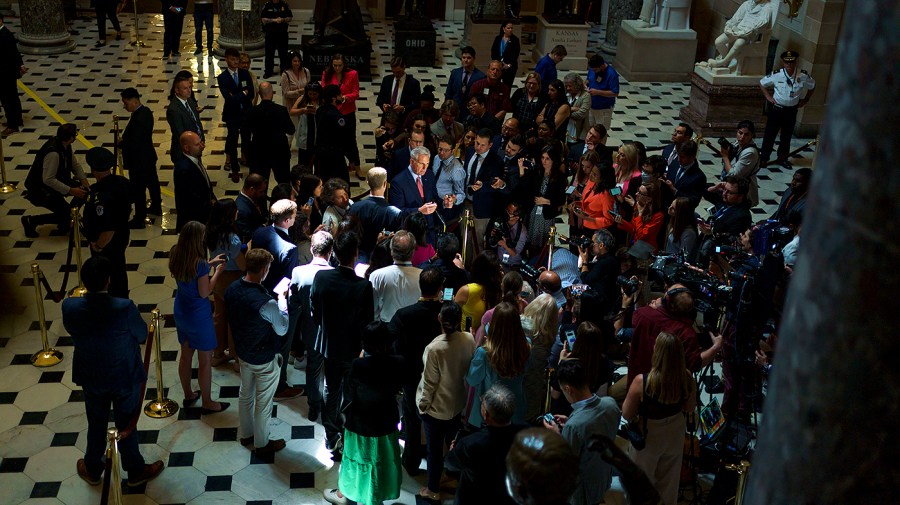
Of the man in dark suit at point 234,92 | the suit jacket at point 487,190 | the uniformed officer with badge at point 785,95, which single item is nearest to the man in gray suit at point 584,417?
the suit jacket at point 487,190

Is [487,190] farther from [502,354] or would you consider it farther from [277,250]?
[502,354]

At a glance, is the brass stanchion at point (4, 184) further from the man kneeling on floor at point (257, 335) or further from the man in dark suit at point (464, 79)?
the man kneeling on floor at point (257, 335)

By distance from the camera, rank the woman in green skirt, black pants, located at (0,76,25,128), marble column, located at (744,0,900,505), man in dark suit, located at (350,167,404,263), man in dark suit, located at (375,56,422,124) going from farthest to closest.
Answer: black pants, located at (0,76,25,128)
man in dark suit, located at (375,56,422,124)
man in dark suit, located at (350,167,404,263)
the woman in green skirt
marble column, located at (744,0,900,505)

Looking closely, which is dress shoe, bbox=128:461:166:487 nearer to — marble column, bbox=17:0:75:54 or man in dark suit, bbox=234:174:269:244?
man in dark suit, bbox=234:174:269:244

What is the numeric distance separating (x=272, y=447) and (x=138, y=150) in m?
4.42

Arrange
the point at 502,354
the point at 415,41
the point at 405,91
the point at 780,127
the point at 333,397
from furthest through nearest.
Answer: the point at 415,41
the point at 780,127
the point at 405,91
the point at 333,397
the point at 502,354

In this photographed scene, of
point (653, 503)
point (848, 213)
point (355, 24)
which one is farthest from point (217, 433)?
point (355, 24)

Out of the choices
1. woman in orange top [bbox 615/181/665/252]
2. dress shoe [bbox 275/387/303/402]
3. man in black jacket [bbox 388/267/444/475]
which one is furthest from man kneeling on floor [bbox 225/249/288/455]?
woman in orange top [bbox 615/181/665/252]

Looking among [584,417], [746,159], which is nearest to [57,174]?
[584,417]

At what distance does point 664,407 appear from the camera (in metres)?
5.00

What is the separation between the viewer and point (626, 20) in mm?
17656

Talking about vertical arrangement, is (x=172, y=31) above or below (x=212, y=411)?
above

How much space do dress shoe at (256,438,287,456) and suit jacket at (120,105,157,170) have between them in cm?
430

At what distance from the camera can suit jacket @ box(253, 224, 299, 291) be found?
21.8 ft
